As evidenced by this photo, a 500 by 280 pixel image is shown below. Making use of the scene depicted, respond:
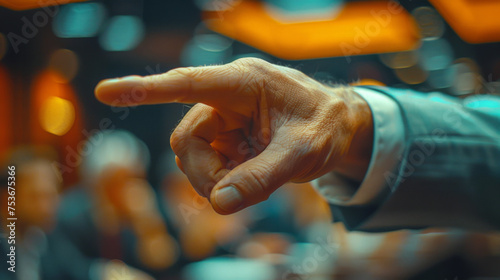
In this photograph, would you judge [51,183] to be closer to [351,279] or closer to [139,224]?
[139,224]

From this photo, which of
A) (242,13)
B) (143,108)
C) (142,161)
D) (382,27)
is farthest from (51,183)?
(382,27)

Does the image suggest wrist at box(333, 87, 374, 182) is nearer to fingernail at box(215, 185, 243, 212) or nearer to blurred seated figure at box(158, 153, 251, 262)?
fingernail at box(215, 185, 243, 212)

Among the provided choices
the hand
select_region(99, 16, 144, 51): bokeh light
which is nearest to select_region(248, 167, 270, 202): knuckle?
the hand

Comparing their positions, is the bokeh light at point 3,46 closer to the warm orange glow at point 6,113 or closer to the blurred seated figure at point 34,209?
the warm orange glow at point 6,113

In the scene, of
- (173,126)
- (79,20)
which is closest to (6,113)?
(79,20)

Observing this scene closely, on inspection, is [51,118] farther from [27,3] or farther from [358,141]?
[358,141]

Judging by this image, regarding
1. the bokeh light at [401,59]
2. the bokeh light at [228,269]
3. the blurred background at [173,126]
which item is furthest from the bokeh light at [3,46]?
the bokeh light at [401,59]
